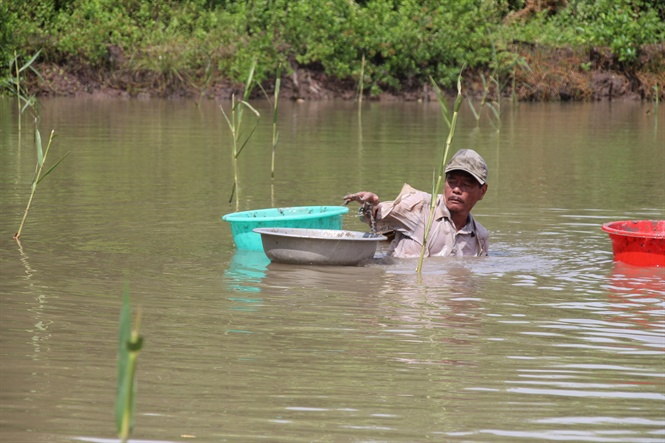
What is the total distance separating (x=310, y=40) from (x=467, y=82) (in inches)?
155

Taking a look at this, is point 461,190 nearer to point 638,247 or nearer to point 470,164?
point 470,164

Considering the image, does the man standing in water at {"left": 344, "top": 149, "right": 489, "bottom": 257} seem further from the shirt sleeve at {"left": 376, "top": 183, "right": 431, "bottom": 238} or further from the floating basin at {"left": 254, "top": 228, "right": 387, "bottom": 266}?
the floating basin at {"left": 254, "top": 228, "right": 387, "bottom": 266}

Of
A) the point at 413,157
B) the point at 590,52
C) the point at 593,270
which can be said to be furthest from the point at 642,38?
the point at 593,270

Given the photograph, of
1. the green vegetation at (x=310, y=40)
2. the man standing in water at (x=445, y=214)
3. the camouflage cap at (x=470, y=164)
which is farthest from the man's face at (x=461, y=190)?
the green vegetation at (x=310, y=40)

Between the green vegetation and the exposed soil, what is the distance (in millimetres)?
54

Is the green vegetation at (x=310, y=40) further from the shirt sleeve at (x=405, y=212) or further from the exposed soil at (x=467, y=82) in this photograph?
the shirt sleeve at (x=405, y=212)

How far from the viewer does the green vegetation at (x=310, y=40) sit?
27422 millimetres

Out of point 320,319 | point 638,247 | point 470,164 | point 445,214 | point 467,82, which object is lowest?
point 320,319

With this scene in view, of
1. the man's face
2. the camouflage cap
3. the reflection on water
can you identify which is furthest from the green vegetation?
the camouflage cap

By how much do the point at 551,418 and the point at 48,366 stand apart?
74.2 inches

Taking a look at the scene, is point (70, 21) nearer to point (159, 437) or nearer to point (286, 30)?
point (286, 30)

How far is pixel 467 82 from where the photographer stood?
28766 millimetres

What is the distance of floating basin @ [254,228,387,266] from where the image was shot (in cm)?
701

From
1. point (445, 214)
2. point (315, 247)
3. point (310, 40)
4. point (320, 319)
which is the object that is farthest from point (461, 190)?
point (310, 40)
